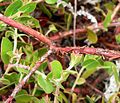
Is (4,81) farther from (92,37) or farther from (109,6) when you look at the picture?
(109,6)

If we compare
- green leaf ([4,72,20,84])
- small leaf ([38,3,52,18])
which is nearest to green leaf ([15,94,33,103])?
green leaf ([4,72,20,84])

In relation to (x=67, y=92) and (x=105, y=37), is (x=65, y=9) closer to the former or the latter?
(x=105, y=37)

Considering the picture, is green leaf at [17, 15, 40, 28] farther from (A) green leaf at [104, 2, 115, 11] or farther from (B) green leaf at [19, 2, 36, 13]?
(A) green leaf at [104, 2, 115, 11]

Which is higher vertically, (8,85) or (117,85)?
(8,85)

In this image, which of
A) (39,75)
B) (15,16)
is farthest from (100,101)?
(15,16)

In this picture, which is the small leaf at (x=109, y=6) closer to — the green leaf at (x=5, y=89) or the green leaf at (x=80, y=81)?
the green leaf at (x=80, y=81)

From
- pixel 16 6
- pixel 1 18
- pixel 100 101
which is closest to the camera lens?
pixel 1 18

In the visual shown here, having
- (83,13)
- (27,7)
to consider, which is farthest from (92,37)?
(27,7)

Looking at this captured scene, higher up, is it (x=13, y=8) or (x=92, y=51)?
(x=13, y=8)
